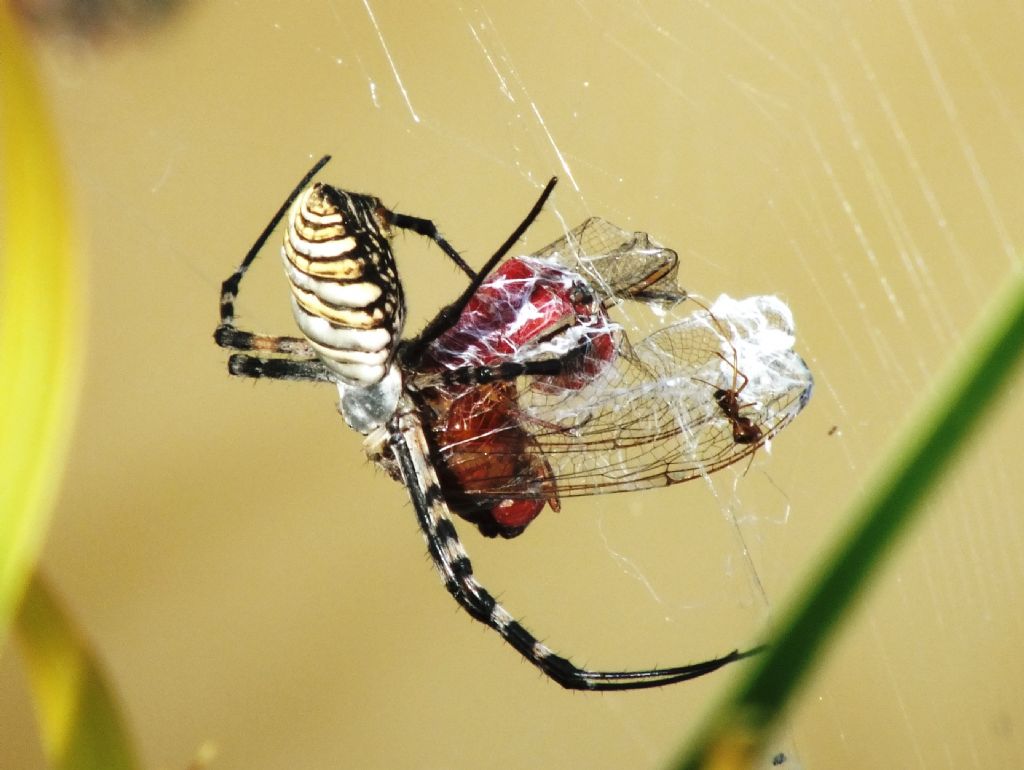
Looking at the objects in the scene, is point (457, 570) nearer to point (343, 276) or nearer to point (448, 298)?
point (343, 276)

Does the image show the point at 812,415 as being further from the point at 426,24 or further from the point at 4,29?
the point at 4,29

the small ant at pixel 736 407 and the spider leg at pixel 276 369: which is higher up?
the spider leg at pixel 276 369

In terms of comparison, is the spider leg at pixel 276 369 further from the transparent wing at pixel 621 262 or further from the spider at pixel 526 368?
the transparent wing at pixel 621 262

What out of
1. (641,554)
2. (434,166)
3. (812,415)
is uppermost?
(434,166)

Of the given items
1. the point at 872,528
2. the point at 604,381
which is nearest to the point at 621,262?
the point at 604,381

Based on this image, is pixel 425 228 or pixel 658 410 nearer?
pixel 658 410

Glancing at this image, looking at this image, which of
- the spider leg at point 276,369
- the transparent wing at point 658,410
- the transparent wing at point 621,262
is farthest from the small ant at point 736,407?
the spider leg at point 276,369

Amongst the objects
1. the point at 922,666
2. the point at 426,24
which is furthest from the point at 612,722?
the point at 426,24
